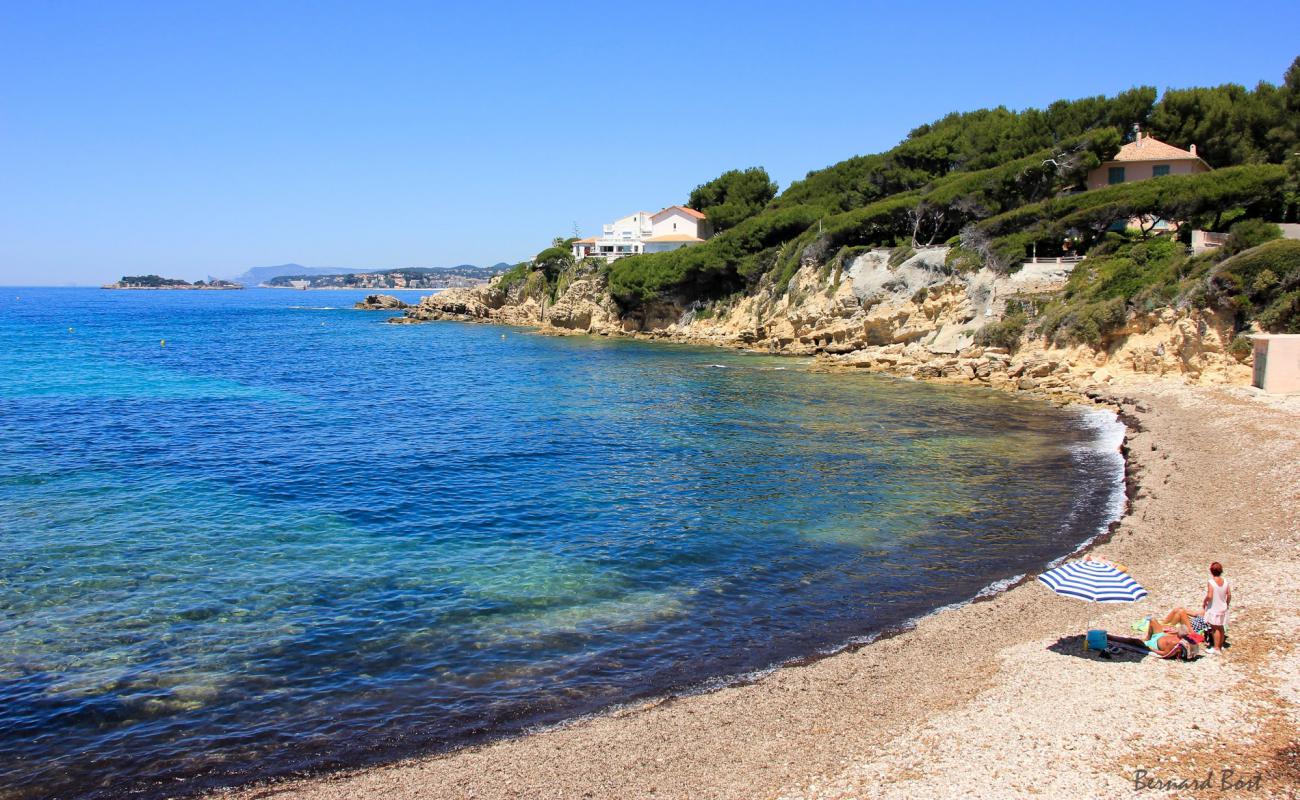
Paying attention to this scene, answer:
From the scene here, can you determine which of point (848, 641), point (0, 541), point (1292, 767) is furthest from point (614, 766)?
point (0, 541)

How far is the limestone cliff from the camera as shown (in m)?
37.7

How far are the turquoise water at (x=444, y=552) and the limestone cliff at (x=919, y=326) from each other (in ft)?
19.9

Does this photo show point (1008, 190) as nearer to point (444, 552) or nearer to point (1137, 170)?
point (1137, 170)

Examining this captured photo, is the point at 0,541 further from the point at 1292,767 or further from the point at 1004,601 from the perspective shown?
the point at 1292,767

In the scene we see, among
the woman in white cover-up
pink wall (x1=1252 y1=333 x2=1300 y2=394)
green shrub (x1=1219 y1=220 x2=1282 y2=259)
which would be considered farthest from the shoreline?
green shrub (x1=1219 y1=220 x2=1282 y2=259)

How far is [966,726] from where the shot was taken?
→ 10023 mm

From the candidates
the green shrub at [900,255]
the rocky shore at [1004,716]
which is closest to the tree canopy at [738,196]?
the green shrub at [900,255]

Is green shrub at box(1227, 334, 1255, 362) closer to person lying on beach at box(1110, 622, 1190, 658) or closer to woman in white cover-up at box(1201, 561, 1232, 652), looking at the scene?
woman in white cover-up at box(1201, 561, 1232, 652)

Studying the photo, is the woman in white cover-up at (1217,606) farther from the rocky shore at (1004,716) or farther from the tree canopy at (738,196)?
the tree canopy at (738,196)

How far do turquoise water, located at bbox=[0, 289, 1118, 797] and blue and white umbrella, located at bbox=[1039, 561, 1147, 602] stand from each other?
3.02 m

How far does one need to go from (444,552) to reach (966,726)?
39.2ft

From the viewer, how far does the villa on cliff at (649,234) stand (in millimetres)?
99000

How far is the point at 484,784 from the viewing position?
9.45 metres

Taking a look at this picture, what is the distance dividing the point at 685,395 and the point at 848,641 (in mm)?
29425
